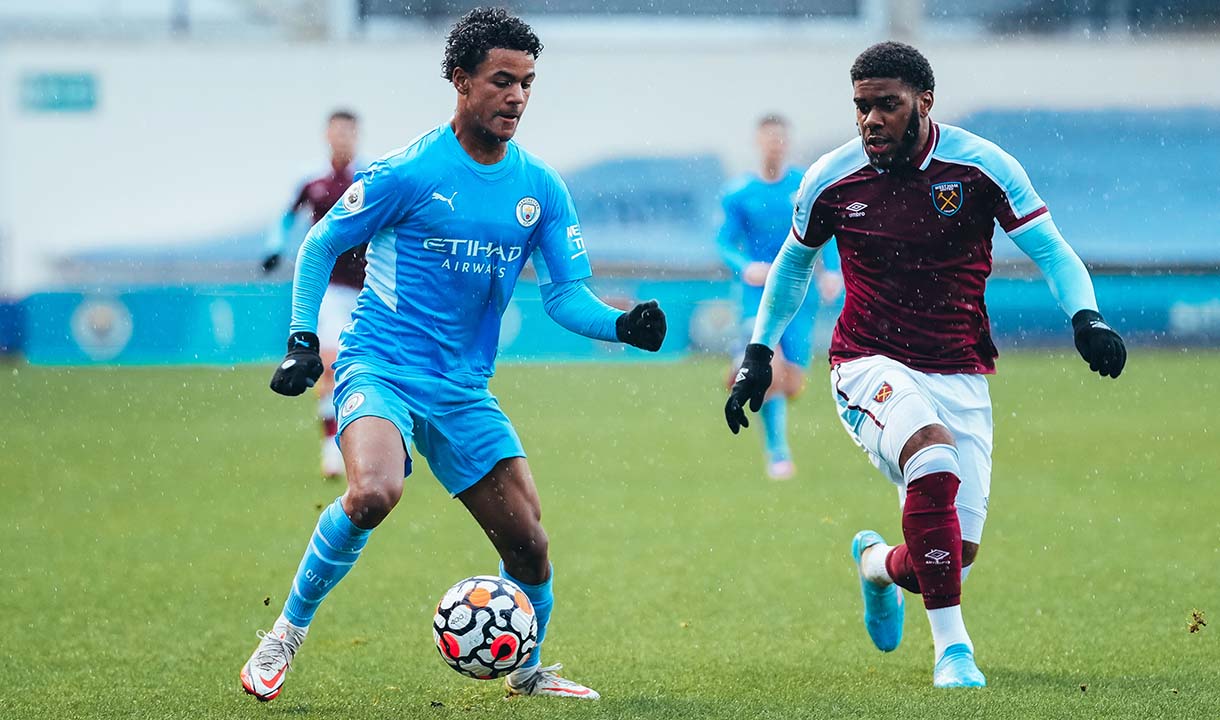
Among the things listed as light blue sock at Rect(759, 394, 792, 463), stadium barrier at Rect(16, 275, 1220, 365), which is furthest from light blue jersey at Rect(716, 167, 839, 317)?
stadium barrier at Rect(16, 275, 1220, 365)

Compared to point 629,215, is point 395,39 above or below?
above

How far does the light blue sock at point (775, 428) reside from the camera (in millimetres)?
10797

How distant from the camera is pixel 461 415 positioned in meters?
5.10

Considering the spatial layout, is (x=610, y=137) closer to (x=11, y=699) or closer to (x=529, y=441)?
(x=529, y=441)

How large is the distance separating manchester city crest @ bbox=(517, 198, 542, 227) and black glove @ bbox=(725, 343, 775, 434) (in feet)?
3.03

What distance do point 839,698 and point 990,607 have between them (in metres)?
1.91

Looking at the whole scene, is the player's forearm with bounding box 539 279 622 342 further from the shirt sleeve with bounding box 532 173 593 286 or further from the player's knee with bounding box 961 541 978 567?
the player's knee with bounding box 961 541 978 567

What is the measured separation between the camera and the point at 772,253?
38.5 ft

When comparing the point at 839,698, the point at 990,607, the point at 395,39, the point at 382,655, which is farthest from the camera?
the point at 395,39

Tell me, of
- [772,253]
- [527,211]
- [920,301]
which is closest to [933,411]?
[920,301]

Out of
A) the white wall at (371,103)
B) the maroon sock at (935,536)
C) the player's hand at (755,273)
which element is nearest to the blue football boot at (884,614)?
the maroon sock at (935,536)

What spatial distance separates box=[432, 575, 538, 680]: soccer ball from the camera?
4.74m

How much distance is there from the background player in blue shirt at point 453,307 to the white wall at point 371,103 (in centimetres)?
2538

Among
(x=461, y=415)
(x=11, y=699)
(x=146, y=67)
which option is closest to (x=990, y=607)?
(x=461, y=415)
